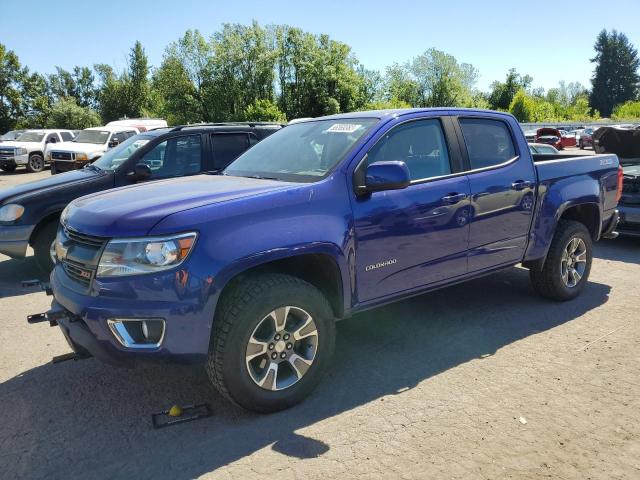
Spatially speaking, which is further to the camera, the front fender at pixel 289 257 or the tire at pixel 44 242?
the tire at pixel 44 242

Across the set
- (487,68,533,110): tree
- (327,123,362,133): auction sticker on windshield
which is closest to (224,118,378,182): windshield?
(327,123,362,133): auction sticker on windshield

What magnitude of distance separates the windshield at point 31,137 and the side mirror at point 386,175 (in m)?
25.3

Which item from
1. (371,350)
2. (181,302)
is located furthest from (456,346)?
(181,302)

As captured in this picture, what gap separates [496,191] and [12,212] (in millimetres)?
5269

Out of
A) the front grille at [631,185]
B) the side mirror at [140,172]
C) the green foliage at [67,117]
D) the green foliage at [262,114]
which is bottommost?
the front grille at [631,185]

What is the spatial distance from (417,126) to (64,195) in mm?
4354

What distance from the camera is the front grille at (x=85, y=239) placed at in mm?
3127

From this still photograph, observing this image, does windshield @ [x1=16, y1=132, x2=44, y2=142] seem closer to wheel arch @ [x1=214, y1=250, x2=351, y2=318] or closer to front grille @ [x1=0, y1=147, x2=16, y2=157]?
front grille @ [x1=0, y1=147, x2=16, y2=157]

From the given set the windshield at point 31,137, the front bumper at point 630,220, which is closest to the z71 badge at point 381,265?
the front bumper at point 630,220

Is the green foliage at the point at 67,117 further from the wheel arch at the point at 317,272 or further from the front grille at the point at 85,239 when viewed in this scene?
the wheel arch at the point at 317,272

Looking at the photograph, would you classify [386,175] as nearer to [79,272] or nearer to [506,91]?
[79,272]

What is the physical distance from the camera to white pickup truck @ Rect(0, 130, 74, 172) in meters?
23.3

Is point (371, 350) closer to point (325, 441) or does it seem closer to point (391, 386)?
point (391, 386)

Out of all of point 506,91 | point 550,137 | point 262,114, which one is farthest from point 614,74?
point 262,114
